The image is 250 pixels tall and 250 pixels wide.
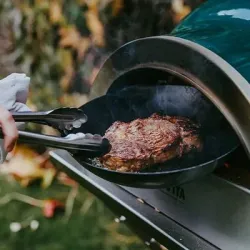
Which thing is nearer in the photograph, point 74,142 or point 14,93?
point 74,142

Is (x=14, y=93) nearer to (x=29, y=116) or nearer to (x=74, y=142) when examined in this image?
(x=29, y=116)

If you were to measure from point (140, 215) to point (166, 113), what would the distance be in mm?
268

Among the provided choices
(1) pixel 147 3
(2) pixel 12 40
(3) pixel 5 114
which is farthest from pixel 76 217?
(3) pixel 5 114

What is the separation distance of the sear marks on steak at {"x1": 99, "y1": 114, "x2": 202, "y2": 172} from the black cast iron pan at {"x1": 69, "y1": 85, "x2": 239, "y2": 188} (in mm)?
21

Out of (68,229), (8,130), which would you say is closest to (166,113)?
(8,130)

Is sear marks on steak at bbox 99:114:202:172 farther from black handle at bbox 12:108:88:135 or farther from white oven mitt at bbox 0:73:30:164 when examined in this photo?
white oven mitt at bbox 0:73:30:164

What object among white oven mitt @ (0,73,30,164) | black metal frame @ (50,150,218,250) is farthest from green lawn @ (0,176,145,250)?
white oven mitt @ (0,73,30,164)

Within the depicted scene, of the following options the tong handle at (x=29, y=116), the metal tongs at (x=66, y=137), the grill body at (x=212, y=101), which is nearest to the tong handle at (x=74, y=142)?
the metal tongs at (x=66, y=137)

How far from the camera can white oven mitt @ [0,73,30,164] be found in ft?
4.23

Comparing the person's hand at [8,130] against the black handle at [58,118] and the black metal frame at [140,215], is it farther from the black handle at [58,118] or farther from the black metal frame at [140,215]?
the black metal frame at [140,215]

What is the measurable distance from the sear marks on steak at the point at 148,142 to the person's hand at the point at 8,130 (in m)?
0.26

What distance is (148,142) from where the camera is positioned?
50.6 inches

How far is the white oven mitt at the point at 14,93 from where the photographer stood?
1.29m

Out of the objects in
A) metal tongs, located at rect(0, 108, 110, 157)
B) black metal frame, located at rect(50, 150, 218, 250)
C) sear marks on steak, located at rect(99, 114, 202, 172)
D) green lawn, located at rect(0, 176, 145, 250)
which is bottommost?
green lawn, located at rect(0, 176, 145, 250)
